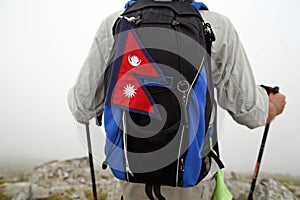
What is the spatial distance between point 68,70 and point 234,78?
1932mm

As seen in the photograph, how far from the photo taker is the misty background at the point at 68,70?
2.39m

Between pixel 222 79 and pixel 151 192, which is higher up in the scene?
pixel 222 79

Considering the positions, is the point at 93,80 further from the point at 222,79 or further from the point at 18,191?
the point at 18,191

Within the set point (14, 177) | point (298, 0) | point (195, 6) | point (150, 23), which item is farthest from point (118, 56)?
point (298, 0)

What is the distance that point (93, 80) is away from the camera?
90cm

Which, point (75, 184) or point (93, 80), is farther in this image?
point (75, 184)

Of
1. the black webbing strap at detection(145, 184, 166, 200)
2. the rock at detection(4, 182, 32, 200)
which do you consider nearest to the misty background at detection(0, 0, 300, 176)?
the rock at detection(4, 182, 32, 200)

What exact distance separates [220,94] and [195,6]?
235mm

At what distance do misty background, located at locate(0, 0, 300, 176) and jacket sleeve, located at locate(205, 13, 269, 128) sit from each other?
4.95 ft

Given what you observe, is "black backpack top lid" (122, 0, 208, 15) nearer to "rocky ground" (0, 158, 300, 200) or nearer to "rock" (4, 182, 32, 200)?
"rocky ground" (0, 158, 300, 200)

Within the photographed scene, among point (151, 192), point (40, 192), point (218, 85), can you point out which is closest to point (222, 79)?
point (218, 85)

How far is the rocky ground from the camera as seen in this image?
1.96 meters

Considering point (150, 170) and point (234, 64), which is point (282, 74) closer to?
point (234, 64)

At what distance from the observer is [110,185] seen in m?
2.16
